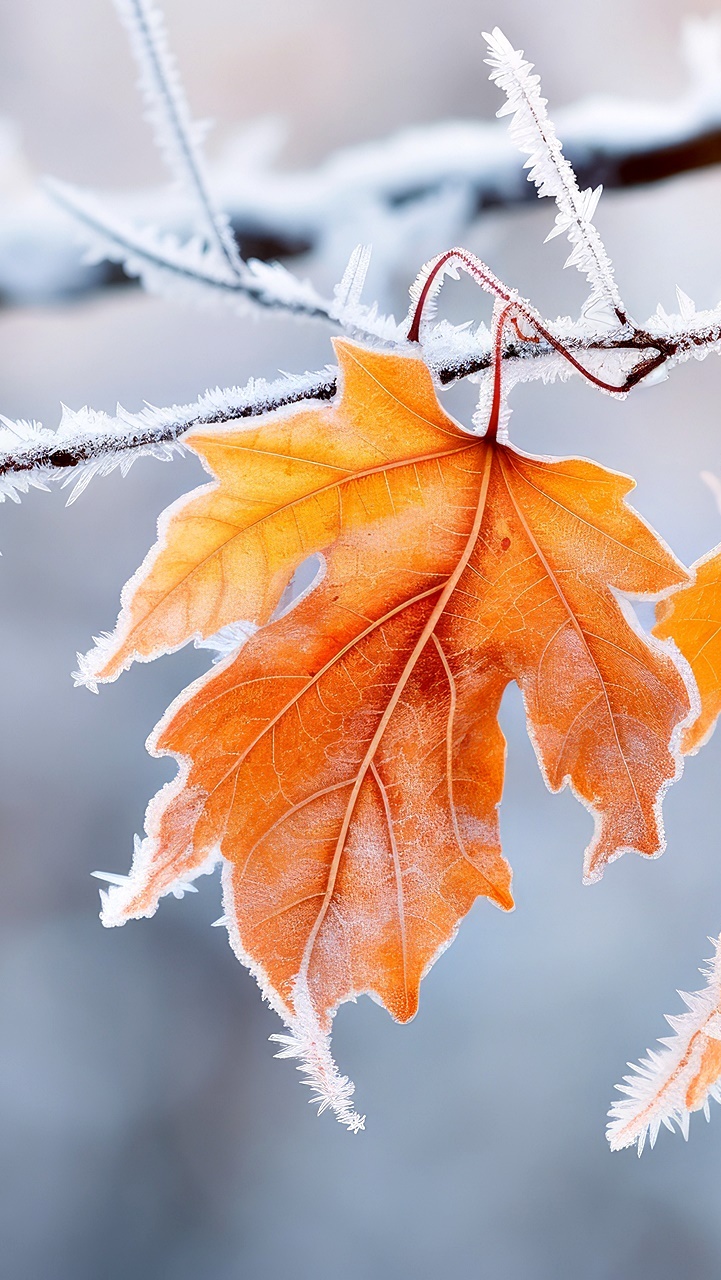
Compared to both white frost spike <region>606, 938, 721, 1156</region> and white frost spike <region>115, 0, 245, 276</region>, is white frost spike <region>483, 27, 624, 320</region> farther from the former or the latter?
white frost spike <region>606, 938, 721, 1156</region>

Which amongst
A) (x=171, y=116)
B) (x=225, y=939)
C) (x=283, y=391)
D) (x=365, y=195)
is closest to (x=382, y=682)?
(x=283, y=391)

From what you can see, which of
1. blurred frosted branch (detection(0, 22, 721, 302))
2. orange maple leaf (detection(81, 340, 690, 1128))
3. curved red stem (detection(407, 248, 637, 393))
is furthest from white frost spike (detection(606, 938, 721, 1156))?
blurred frosted branch (detection(0, 22, 721, 302))

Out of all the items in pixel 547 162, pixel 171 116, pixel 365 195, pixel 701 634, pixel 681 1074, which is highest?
pixel 365 195

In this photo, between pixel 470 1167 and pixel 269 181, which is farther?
pixel 470 1167

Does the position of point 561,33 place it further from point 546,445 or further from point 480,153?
point 546,445

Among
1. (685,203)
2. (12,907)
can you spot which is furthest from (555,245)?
(12,907)

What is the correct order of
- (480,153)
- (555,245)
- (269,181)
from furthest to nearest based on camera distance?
(555,245) → (269,181) → (480,153)

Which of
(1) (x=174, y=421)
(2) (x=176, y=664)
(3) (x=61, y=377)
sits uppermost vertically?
(3) (x=61, y=377)

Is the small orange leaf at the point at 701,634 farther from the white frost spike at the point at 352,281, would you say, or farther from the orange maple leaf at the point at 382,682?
the white frost spike at the point at 352,281

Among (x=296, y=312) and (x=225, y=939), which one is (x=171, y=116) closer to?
(x=296, y=312)
